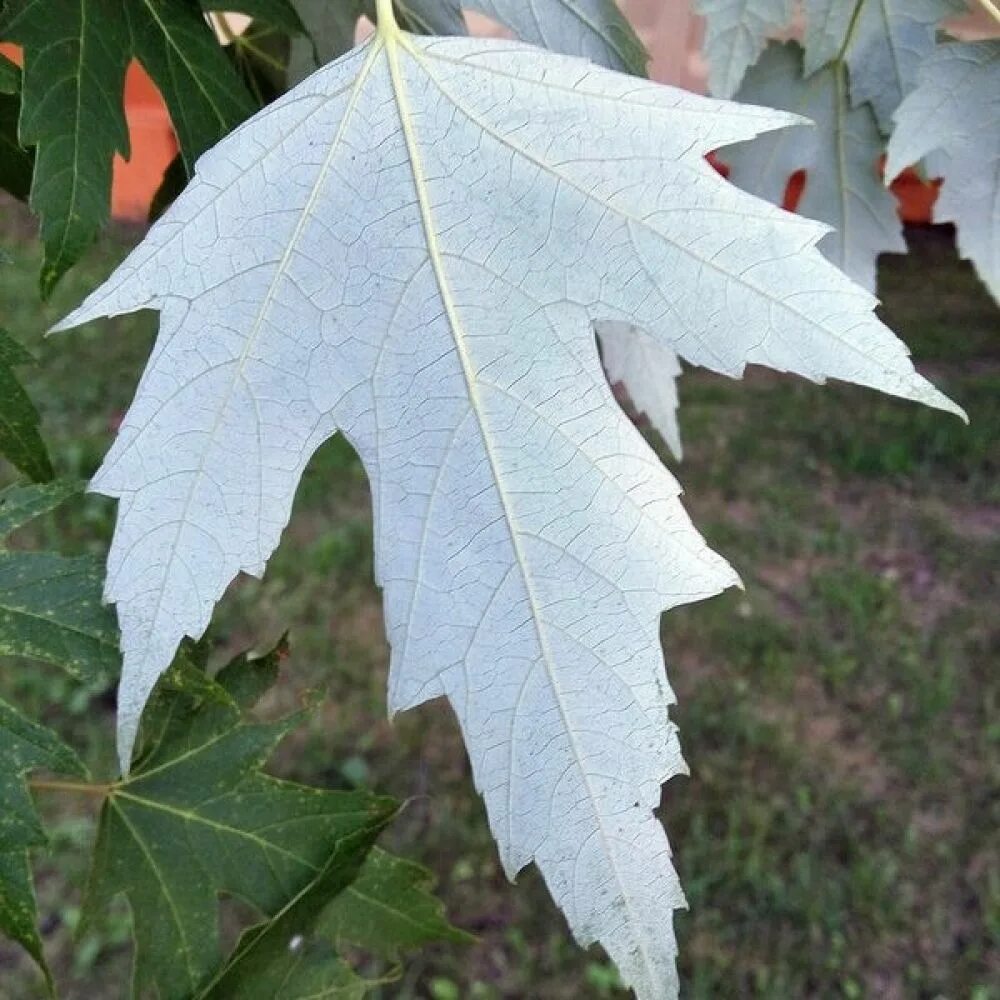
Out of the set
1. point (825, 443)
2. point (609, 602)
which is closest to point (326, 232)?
point (609, 602)

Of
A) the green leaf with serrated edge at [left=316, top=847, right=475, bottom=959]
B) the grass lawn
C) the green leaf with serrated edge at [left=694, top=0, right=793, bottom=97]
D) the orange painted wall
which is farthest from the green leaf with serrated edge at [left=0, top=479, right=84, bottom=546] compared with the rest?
the orange painted wall

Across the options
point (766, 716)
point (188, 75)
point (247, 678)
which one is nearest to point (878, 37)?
point (188, 75)

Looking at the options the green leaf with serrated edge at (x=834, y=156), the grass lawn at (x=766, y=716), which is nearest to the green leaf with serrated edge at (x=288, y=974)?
the green leaf with serrated edge at (x=834, y=156)

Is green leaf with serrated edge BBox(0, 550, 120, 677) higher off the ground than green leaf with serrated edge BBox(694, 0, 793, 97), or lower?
lower

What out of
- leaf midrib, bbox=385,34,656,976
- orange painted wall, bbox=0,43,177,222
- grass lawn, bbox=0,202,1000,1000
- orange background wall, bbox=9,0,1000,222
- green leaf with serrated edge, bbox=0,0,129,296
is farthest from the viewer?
orange painted wall, bbox=0,43,177,222

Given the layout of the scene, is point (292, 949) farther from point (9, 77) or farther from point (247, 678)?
point (9, 77)

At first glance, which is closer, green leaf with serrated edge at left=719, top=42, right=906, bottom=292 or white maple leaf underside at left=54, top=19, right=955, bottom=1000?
white maple leaf underside at left=54, top=19, right=955, bottom=1000

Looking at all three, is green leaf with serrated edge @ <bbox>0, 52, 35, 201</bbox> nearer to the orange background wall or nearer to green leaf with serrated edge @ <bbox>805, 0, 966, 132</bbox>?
the orange background wall
